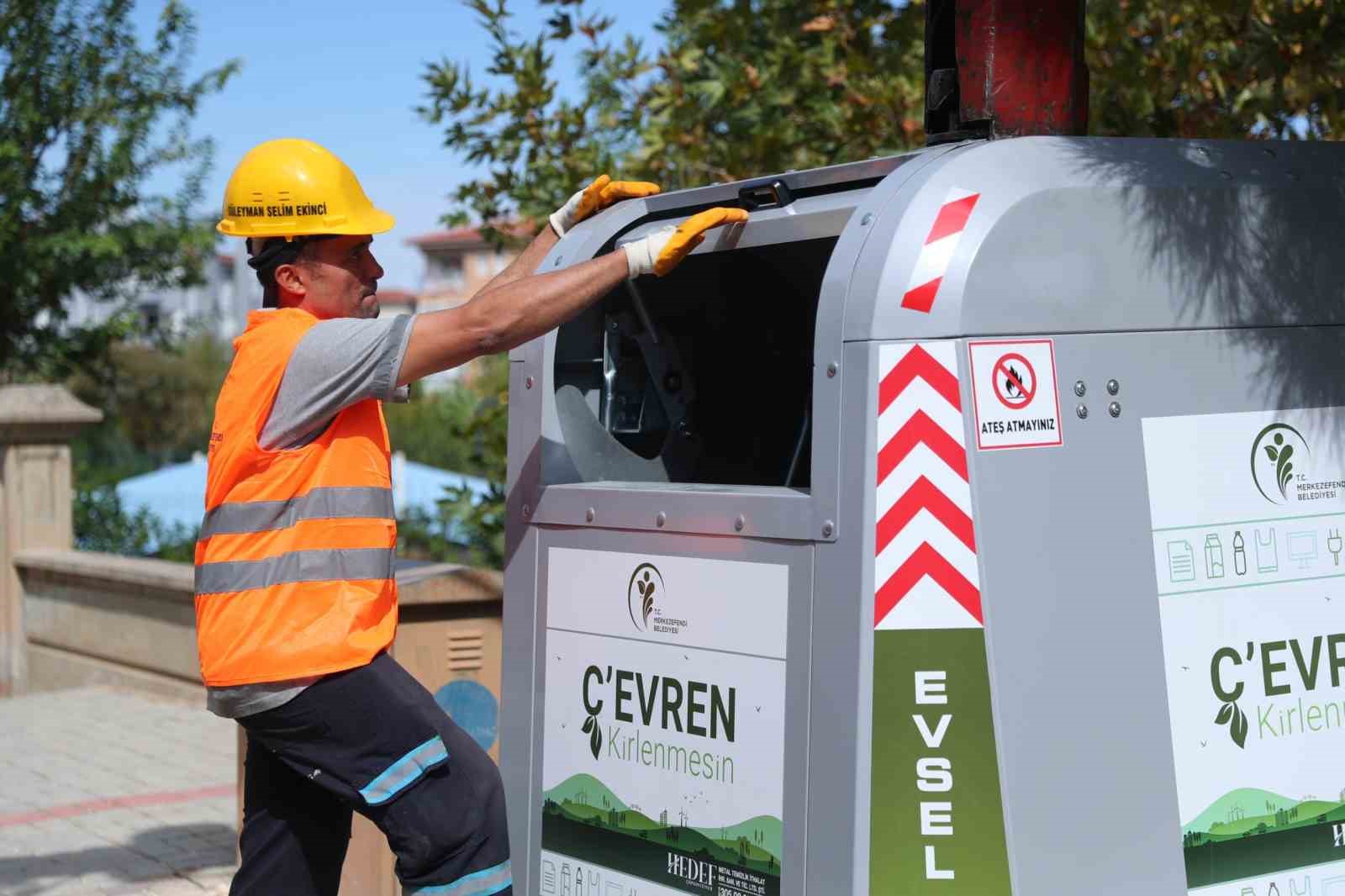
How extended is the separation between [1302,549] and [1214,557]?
23 centimetres

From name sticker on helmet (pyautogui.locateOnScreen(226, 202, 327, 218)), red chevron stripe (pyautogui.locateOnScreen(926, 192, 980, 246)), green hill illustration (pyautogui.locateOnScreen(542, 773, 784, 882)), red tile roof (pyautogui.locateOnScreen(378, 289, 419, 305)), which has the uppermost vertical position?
red tile roof (pyautogui.locateOnScreen(378, 289, 419, 305))

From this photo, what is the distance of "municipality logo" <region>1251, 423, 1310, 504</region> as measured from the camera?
Answer: 279cm

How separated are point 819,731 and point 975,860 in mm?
329

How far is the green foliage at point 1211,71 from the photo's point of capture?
461cm

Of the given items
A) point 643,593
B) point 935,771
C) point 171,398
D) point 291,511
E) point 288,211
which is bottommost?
point 935,771

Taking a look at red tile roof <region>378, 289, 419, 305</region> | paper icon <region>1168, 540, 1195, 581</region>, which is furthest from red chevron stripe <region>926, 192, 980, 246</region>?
red tile roof <region>378, 289, 419, 305</region>

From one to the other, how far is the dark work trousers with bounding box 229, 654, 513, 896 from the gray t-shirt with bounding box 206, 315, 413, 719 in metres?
0.07

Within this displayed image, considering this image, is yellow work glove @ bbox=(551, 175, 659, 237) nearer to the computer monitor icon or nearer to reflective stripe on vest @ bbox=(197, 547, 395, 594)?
reflective stripe on vest @ bbox=(197, 547, 395, 594)

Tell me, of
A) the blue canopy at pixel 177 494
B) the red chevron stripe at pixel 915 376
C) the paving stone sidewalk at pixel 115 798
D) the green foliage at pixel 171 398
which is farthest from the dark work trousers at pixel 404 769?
the green foliage at pixel 171 398

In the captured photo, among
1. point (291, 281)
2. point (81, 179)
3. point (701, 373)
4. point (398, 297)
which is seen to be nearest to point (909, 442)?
point (701, 373)

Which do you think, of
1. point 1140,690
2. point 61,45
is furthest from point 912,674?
point 61,45

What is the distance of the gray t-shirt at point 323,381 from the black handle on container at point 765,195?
29.6 inches

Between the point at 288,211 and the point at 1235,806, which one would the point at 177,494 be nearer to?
the point at 288,211

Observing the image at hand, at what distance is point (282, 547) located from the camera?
9.66 ft
